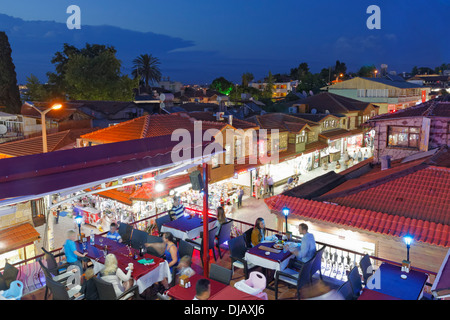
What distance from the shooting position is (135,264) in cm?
817

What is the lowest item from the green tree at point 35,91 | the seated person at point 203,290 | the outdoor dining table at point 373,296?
the outdoor dining table at point 373,296

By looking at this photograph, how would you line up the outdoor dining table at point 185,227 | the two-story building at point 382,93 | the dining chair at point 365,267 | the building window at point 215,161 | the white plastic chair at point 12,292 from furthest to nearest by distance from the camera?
the two-story building at point 382,93 → the building window at point 215,161 → the outdoor dining table at point 185,227 → the dining chair at point 365,267 → the white plastic chair at point 12,292

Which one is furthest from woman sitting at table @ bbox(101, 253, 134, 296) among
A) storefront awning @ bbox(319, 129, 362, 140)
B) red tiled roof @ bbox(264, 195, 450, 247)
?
storefront awning @ bbox(319, 129, 362, 140)

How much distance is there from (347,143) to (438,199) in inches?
1207

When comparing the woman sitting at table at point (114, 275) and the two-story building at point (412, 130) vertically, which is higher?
the two-story building at point (412, 130)

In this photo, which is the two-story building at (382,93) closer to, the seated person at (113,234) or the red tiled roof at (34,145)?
the red tiled roof at (34,145)

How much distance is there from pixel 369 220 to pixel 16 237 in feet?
Answer: 45.7

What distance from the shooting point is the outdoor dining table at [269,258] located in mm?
8258

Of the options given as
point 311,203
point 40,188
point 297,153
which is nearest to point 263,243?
point 311,203

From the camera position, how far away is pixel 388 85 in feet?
169

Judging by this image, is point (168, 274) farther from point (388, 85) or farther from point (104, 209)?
point (388, 85)

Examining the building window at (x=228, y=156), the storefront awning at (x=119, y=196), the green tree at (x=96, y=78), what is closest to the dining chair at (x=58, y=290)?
the storefront awning at (x=119, y=196)

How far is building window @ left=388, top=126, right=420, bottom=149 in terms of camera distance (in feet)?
65.0

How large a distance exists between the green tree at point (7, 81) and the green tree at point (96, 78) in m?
11.2
